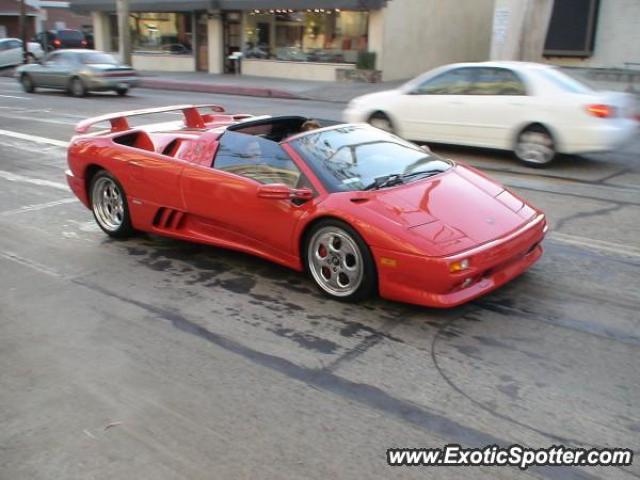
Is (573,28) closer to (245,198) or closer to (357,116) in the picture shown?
(357,116)

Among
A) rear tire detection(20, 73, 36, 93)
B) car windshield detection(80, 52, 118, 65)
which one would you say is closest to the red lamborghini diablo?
car windshield detection(80, 52, 118, 65)

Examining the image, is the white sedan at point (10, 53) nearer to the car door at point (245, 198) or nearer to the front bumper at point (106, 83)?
the front bumper at point (106, 83)

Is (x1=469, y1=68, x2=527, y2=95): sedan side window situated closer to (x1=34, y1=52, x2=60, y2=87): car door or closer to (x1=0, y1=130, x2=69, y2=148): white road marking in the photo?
(x1=0, y1=130, x2=69, y2=148): white road marking

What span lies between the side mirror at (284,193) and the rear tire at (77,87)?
18072mm

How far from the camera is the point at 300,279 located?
17.5 feet

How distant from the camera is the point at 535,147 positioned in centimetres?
962

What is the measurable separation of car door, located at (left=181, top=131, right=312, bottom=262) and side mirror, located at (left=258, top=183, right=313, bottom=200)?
0.20 ft

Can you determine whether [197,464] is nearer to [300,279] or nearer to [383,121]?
[300,279]

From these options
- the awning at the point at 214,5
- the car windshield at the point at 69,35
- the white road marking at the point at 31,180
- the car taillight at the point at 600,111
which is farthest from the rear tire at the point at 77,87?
the car windshield at the point at 69,35

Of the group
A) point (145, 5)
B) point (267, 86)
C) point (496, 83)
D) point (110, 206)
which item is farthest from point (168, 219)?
point (145, 5)

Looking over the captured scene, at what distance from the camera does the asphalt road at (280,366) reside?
318cm

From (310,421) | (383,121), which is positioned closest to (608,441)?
(310,421)

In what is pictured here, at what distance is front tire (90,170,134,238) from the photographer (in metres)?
6.34

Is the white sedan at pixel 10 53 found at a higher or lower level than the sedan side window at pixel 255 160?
higher
